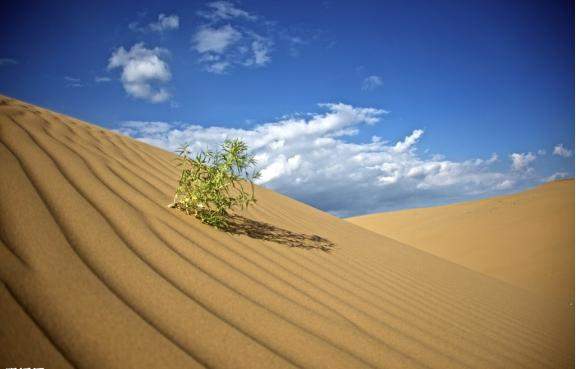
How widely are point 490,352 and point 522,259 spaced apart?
7915mm

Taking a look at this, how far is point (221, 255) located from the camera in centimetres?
219

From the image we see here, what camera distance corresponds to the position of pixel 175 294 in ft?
4.94

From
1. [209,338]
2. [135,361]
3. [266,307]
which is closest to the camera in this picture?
[135,361]

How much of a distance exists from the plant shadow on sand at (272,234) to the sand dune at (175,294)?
0.10ft

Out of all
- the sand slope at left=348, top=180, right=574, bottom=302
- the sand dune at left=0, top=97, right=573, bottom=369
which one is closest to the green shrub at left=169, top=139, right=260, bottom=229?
the sand dune at left=0, top=97, right=573, bottom=369

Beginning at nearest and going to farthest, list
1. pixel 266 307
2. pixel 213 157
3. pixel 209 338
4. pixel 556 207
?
1. pixel 209 338
2. pixel 266 307
3. pixel 213 157
4. pixel 556 207

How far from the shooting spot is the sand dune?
1.15 m

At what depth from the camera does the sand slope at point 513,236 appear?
24.5ft

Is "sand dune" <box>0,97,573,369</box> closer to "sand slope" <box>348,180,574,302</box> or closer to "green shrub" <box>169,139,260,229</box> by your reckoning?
"green shrub" <box>169,139,260,229</box>

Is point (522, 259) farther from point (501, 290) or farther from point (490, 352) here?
point (490, 352)

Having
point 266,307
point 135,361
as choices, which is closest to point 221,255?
point 266,307

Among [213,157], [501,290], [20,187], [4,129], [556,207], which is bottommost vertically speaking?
[501,290]

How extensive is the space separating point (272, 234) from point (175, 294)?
1799mm

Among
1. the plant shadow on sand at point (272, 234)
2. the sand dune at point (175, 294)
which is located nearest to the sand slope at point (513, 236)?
the sand dune at point (175, 294)
